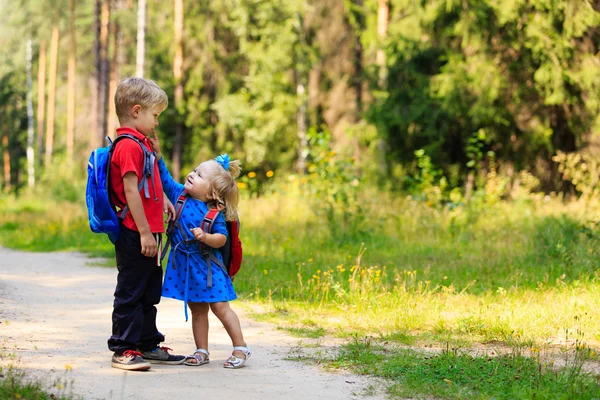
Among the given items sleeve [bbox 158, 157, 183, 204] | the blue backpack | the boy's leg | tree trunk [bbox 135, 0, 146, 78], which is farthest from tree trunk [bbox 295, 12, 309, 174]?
the blue backpack

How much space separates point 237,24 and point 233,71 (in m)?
2.21

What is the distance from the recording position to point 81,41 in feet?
125

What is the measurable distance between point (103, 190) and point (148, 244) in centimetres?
46

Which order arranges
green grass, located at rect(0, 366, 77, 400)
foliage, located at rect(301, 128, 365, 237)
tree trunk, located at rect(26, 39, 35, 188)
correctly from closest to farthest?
green grass, located at rect(0, 366, 77, 400) < foliage, located at rect(301, 128, 365, 237) < tree trunk, located at rect(26, 39, 35, 188)

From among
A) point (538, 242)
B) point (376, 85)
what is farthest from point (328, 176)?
point (376, 85)

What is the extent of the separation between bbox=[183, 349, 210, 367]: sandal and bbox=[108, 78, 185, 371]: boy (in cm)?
34

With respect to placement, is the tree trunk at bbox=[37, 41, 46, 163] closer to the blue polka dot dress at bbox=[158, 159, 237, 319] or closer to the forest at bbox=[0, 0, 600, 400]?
the forest at bbox=[0, 0, 600, 400]

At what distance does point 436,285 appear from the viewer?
7746 millimetres

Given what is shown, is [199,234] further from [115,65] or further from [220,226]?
[115,65]

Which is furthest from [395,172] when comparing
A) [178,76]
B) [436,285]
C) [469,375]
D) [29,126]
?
[29,126]

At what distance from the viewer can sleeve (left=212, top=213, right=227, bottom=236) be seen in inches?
203

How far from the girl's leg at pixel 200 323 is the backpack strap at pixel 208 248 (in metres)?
0.25

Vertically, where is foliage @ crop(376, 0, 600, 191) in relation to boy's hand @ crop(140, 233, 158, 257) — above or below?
above

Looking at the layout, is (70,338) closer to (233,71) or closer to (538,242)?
(538,242)
